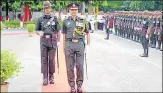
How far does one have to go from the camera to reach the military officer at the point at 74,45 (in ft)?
28.6

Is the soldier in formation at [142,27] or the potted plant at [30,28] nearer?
the soldier in formation at [142,27]

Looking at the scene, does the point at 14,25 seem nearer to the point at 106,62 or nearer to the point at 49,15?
the point at 106,62

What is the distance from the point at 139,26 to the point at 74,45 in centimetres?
1546

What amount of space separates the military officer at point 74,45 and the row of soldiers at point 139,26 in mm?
7344

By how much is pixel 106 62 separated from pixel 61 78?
406 centimetres

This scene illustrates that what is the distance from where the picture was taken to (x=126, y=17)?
27078mm

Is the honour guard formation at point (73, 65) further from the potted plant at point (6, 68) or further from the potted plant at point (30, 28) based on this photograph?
the potted plant at point (30, 28)

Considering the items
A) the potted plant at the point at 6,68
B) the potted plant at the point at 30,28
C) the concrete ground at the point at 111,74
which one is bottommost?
the potted plant at the point at 30,28

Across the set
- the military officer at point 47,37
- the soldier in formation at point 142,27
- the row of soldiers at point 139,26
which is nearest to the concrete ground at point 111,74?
the military officer at point 47,37

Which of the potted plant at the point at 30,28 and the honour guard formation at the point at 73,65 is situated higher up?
the honour guard formation at the point at 73,65

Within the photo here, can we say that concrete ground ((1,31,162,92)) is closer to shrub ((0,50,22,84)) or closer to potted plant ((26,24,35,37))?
shrub ((0,50,22,84))

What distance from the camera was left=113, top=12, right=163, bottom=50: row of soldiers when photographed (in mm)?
18406

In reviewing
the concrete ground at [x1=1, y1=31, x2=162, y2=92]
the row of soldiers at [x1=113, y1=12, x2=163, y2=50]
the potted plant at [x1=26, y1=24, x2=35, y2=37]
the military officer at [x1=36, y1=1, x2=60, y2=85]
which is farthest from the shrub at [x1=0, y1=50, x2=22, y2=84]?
the potted plant at [x1=26, y1=24, x2=35, y2=37]

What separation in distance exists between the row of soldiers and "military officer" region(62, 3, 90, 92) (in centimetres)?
734
